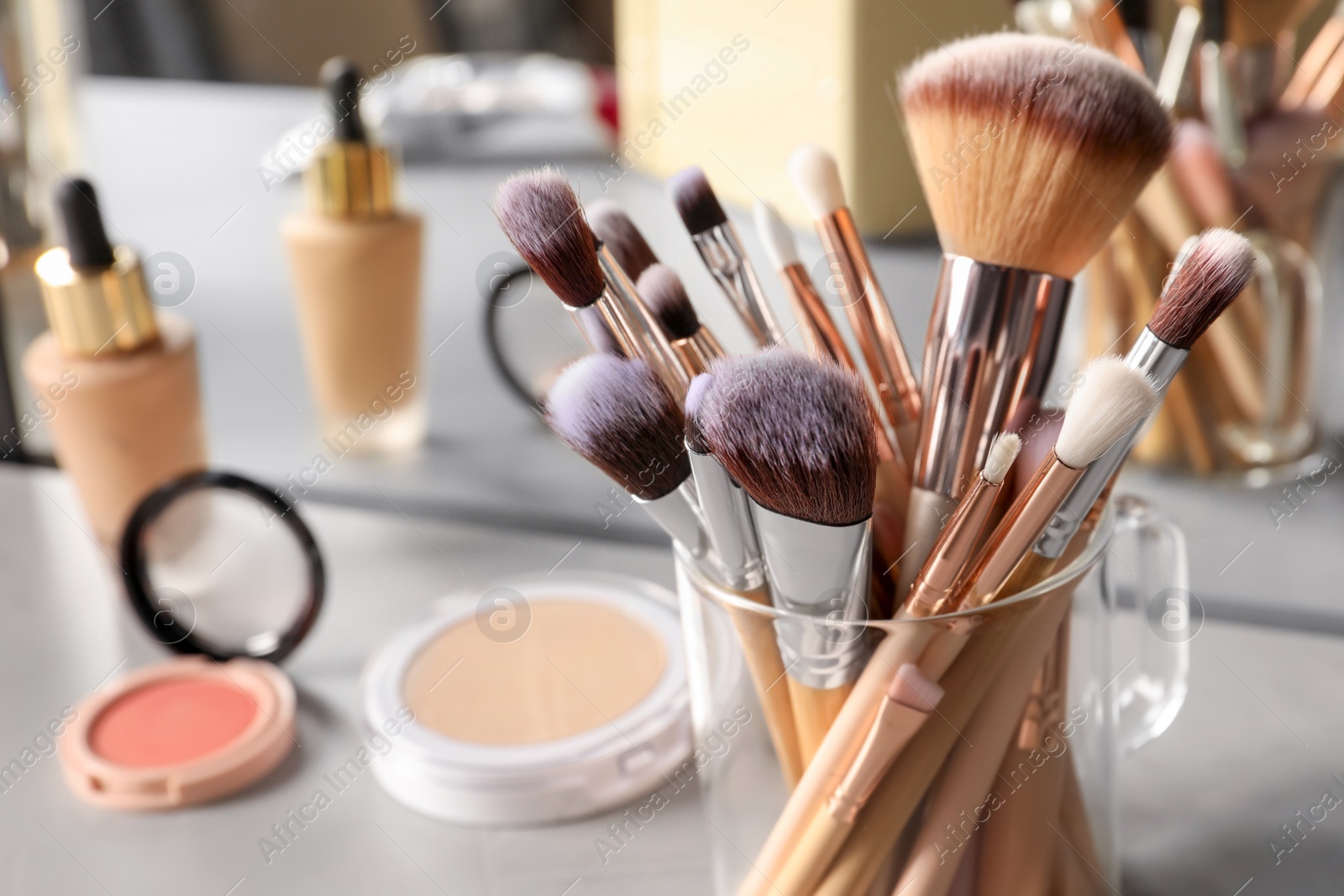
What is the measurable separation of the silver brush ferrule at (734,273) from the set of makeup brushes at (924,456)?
2 cm

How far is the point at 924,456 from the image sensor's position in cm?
28

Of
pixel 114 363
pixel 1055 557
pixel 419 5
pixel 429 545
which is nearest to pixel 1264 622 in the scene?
pixel 1055 557

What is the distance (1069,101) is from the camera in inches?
10.4

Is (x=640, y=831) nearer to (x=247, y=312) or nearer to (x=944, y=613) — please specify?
(x=944, y=613)

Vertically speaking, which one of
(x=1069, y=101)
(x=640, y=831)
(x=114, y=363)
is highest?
(x=1069, y=101)

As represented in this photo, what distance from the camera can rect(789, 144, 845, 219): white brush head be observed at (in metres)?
0.30

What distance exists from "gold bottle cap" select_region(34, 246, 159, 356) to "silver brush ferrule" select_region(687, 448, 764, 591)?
29 cm

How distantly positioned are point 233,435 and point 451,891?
322mm

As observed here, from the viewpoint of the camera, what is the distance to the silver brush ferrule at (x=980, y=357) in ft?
0.92

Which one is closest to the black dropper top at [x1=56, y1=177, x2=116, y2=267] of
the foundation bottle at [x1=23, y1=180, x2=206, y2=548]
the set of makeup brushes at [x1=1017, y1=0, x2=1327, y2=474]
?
the foundation bottle at [x1=23, y1=180, x2=206, y2=548]

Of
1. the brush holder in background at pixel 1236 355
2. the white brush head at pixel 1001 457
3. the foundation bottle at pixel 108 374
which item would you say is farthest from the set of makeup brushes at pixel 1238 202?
the foundation bottle at pixel 108 374

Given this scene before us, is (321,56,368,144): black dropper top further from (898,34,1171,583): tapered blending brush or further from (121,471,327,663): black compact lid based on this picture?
(898,34,1171,583): tapered blending brush

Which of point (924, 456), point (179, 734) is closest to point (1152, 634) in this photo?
point (924, 456)

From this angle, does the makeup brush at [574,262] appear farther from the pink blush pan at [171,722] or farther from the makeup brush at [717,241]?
the pink blush pan at [171,722]
